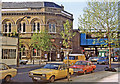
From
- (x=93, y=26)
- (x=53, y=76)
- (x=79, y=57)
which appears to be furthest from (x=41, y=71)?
(x=79, y=57)

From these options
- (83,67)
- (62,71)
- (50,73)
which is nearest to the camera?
(50,73)

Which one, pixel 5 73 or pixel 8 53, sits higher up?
pixel 8 53

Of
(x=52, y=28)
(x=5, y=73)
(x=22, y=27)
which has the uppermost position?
(x=22, y=27)

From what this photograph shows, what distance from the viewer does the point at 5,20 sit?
42344mm

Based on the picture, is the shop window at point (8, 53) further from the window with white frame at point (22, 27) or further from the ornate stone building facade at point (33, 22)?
the window with white frame at point (22, 27)

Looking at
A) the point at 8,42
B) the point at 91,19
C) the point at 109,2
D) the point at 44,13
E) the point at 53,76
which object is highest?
the point at 44,13

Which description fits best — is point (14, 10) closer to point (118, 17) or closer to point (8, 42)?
point (8, 42)

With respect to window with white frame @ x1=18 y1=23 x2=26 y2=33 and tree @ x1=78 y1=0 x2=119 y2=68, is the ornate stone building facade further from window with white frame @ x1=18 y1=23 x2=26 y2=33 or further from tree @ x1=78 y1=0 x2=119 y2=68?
tree @ x1=78 y1=0 x2=119 y2=68

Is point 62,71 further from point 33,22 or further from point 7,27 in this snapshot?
point 7,27

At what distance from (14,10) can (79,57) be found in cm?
2392

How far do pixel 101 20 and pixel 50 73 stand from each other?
399 inches

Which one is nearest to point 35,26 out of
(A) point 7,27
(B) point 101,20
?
(A) point 7,27

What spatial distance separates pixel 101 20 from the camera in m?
19.0

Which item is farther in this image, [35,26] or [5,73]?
[35,26]
